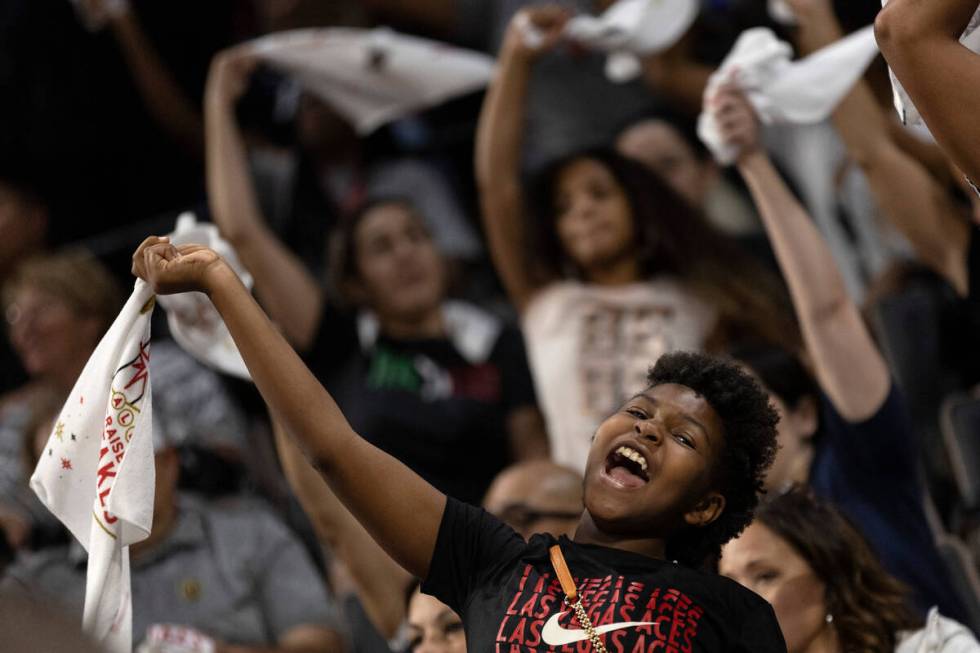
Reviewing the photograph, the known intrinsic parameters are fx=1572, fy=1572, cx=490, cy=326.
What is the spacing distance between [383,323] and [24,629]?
10.0 feet

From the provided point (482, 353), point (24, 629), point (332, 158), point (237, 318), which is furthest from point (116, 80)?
point (24, 629)

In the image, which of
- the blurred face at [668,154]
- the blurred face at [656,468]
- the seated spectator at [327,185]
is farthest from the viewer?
the seated spectator at [327,185]

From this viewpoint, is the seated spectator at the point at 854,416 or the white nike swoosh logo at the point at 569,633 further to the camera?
the seated spectator at the point at 854,416

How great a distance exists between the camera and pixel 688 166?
4.50 meters

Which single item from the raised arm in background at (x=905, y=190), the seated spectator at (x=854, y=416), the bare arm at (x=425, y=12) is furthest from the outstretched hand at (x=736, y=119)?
the bare arm at (x=425, y=12)

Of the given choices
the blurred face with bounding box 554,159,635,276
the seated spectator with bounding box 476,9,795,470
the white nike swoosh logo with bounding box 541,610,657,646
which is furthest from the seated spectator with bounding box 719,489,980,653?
the blurred face with bounding box 554,159,635,276

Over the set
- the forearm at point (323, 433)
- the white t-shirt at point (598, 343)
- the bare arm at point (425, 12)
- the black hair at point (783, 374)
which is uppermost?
the forearm at point (323, 433)

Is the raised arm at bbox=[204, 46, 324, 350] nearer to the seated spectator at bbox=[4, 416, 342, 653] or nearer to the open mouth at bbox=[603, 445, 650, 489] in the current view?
the seated spectator at bbox=[4, 416, 342, 653]

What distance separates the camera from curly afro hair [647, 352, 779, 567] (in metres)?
2.31

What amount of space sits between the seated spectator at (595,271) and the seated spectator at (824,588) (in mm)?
1132

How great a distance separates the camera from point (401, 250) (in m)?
4.38

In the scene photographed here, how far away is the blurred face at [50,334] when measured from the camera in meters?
4.18

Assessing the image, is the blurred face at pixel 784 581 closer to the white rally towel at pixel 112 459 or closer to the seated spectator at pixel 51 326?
the white rally towel at pixel 112 459

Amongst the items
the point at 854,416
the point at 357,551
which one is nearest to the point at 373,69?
the point at 357,551
